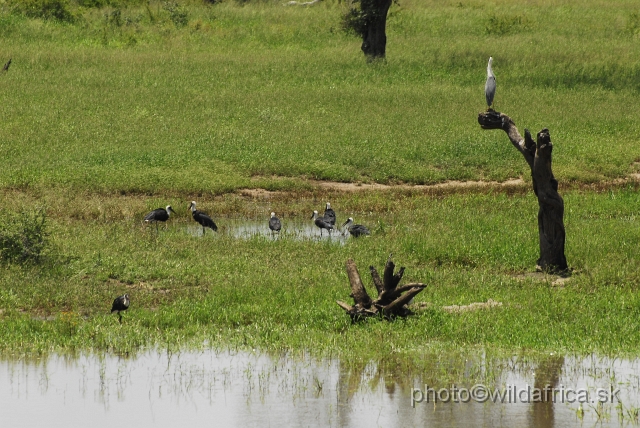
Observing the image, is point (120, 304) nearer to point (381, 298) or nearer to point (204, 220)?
point (381, 298)

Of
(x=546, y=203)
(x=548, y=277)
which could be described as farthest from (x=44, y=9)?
(x=548, y=277)

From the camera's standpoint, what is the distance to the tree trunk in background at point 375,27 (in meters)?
38.3

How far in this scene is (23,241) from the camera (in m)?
15.8

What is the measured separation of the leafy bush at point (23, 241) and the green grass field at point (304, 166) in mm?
A: 205

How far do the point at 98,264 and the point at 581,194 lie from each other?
443 inches

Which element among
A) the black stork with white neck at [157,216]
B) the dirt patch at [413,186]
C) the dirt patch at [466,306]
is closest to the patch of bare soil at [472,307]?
the dirt patch at [466,306]

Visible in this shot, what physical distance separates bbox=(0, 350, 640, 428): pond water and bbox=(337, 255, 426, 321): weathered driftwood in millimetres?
1541

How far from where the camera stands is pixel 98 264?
15.7 meters

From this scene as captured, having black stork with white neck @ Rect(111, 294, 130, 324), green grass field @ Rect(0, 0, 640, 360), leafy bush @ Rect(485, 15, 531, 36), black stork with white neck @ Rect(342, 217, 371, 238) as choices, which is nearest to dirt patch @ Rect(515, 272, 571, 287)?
green grass field @ Rect(0, 0, 640, 360)

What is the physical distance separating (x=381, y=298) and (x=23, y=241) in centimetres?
598

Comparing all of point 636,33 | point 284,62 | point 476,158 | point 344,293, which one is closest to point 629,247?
point 344,293

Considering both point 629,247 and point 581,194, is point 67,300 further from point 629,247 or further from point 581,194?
point 581,194

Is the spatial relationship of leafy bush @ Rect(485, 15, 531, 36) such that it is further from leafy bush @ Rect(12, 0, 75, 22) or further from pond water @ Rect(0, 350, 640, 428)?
pond water @ Rect(0, 350, 640, 428)

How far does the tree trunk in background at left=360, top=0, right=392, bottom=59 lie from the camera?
3834cm
